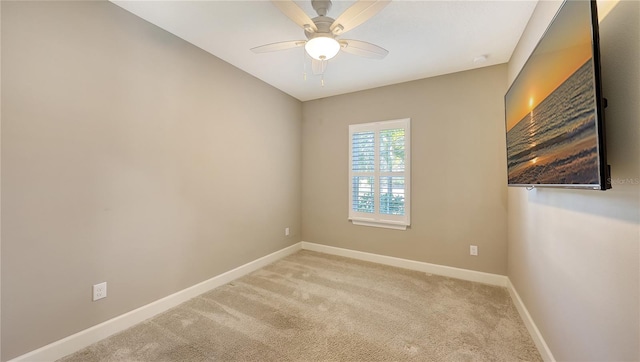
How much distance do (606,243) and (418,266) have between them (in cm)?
232

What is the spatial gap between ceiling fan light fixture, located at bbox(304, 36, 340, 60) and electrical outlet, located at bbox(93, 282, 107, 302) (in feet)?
7.79

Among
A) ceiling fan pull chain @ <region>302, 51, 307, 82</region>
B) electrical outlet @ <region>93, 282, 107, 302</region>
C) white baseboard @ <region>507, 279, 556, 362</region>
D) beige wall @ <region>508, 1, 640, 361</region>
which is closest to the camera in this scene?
beige wall @ <region>508, 1, 640, 361</region>

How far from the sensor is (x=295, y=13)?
1522mm

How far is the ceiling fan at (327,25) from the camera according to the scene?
145cm

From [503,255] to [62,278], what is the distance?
4.03 metres

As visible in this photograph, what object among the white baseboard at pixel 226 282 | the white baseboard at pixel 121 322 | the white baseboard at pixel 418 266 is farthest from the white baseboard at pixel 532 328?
the white baseboard at pixel 121 322

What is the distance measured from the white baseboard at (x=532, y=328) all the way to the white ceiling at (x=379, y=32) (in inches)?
95.9

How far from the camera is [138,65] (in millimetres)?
2004

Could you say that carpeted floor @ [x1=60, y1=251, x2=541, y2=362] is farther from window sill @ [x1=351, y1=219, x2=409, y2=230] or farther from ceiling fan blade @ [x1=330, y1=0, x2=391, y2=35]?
ceiling fan blade @ [x1=330, y1=0, x2=391, y2=35]

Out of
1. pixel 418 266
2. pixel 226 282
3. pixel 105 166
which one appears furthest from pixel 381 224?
pixel 105 166

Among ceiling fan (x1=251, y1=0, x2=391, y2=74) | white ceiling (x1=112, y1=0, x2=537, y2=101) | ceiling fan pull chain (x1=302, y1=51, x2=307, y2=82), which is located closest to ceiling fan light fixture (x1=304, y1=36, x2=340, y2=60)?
ceiling fan (x1=251, y1=0, x2=391, y2=74)

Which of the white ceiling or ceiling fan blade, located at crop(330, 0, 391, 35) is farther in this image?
the white ceiling

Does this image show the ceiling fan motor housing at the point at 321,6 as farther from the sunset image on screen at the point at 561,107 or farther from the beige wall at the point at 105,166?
the beige wall at the point at 105,166

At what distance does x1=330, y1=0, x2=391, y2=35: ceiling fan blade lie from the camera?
4.65 feet
